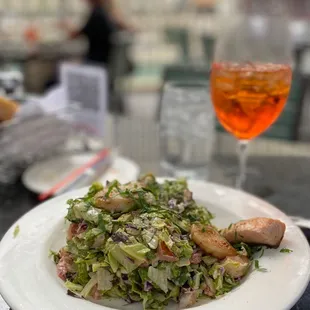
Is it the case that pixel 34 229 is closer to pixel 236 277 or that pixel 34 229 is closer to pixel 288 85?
pixel 236 277

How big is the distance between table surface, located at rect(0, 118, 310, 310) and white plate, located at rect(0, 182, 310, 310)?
204mm

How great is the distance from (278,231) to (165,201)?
0.55 ft

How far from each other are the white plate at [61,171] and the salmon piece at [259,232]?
0.40 meters

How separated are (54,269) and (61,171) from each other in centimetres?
52

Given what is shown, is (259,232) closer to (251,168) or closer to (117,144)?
(251,168)

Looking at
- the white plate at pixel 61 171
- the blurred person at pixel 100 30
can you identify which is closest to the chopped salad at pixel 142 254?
the white plate at pixel 61 171

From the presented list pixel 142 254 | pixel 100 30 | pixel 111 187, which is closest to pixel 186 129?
pixel 111 187

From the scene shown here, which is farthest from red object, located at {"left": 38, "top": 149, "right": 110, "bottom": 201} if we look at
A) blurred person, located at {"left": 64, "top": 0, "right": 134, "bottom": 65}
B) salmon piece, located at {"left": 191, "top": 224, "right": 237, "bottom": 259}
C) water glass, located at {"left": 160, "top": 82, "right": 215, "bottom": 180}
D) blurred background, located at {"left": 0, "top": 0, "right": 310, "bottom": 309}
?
blurred person, located at {"left": 64, "top": 0, "right": 134, "bottom": 65}

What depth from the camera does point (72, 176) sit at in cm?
104

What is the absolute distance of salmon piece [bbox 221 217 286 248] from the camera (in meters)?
0.63

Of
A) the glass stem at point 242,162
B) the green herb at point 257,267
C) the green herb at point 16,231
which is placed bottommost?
the glass stem at point 242,162

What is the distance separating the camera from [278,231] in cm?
64

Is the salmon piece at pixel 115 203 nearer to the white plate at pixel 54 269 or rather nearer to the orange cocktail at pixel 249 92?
the white plate at pixel 54 269

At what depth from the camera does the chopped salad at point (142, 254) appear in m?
0.57
